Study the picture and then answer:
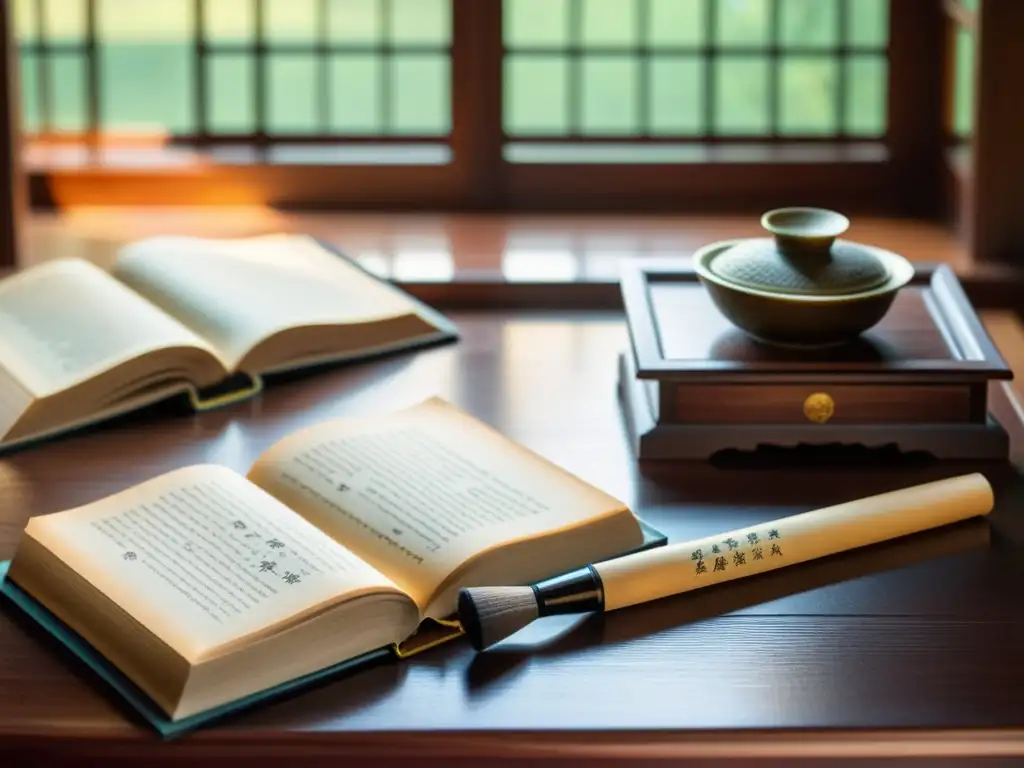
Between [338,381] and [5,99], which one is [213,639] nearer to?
[338,381]

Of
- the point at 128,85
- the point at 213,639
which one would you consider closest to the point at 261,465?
the point at 213,639

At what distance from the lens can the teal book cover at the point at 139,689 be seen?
1111mm

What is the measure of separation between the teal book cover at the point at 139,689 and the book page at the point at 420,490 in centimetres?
7

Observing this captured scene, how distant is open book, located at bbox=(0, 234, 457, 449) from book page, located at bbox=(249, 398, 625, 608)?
10.3 inches

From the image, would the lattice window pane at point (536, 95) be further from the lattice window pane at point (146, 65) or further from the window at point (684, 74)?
the lattice window pane at point (146, 65)

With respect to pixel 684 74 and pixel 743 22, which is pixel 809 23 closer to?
pixel 743 22

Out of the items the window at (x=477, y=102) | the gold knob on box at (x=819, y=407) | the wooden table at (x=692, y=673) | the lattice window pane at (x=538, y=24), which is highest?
the lattice window pane at (x=538, y=24)

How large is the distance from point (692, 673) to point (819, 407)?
0.47 m

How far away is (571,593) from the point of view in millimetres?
1258

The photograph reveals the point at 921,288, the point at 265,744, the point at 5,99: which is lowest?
the point at 265,744

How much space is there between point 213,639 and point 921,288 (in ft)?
3.21

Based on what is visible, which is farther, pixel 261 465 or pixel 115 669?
pixel 261 465

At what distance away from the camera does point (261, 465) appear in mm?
1471

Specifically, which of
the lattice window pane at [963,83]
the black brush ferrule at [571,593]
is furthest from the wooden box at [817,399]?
the lattice window pane at [963,83]
